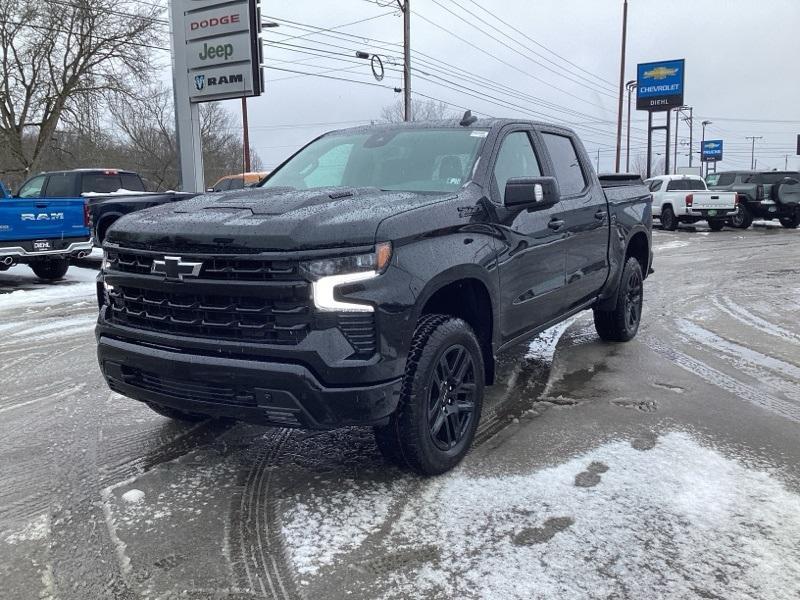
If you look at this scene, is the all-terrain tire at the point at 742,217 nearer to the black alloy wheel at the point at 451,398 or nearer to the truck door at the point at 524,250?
the truck door at the point at 524,250

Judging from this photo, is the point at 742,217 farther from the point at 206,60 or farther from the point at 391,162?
the point at 391,162

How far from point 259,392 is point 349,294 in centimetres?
58

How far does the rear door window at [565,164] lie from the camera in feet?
16.6

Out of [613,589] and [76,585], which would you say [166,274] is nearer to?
[76,585]

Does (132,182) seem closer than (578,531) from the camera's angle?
No

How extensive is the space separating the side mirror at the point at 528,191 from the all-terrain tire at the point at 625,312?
2.47 metres

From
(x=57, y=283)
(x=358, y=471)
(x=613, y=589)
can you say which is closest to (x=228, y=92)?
Result: (x=57, y=283)

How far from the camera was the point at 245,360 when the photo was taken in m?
3.01

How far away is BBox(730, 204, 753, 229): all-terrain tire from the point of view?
22250 millimetres

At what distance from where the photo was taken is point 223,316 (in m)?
3.10

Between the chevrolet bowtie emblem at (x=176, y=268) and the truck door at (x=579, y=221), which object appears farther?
the truck door at (x=579, y=221)

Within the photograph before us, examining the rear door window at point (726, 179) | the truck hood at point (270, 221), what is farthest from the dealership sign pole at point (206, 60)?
the rear door window at point (726, 179)

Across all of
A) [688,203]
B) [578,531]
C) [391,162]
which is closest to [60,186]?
[391,162]

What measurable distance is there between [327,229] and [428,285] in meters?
0.58
